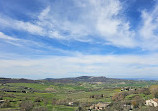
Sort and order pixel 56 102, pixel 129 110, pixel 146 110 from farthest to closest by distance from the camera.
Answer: pixel 56 102
pixel 129 110
pixel 146 110

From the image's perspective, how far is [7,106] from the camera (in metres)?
63.7

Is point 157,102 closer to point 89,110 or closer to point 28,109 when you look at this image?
point 89,110

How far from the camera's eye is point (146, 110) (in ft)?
129

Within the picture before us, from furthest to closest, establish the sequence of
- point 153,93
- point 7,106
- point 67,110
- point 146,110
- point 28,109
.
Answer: point 153,93
point 7,106
point 67,110
point 28,109
point 146,110

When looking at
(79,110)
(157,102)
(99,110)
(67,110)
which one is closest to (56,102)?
(67,110)

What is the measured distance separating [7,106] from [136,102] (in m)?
53.9

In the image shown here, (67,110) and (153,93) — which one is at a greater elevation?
(153,93)

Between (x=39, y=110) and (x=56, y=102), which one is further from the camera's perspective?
(x=56, y=102)

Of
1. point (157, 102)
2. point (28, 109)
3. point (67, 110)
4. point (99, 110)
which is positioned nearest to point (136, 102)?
point (157, 102)

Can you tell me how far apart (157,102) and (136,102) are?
24.0 feet

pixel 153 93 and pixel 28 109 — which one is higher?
pixel 153 93

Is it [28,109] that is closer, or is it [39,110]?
[39,110]

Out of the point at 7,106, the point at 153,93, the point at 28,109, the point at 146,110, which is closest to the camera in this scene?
the point at 146,110

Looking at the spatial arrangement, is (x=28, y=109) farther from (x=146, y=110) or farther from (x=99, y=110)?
(x=146, y=110)
